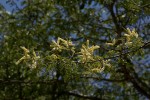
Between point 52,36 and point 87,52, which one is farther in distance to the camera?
point 52,36

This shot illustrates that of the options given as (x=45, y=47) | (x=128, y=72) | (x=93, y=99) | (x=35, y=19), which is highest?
(x=35, y=19)

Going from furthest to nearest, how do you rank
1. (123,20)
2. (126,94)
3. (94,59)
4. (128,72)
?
(126,94) → (128,72) → (123,20) → (94,59)

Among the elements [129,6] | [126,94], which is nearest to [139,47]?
[129,6]

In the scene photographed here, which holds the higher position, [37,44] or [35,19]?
[35,19]

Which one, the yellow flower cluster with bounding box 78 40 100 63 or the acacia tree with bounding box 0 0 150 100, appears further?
the acacia tree with bounding box 0 0 150 100

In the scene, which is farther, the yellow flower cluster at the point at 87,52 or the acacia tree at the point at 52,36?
the acacia tree at the point at 52,36

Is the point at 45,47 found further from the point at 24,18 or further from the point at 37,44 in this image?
the point at 24,18

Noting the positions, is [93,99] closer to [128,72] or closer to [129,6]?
[128,72]

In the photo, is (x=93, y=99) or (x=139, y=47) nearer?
(x=139, y=47)

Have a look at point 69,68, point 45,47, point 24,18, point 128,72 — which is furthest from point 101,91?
point 69,68

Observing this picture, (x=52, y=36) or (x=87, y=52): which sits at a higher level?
(x=52, y=36)

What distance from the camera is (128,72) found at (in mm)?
8672

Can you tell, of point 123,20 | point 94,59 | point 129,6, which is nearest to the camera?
point 94,59

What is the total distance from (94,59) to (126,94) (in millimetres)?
6097
